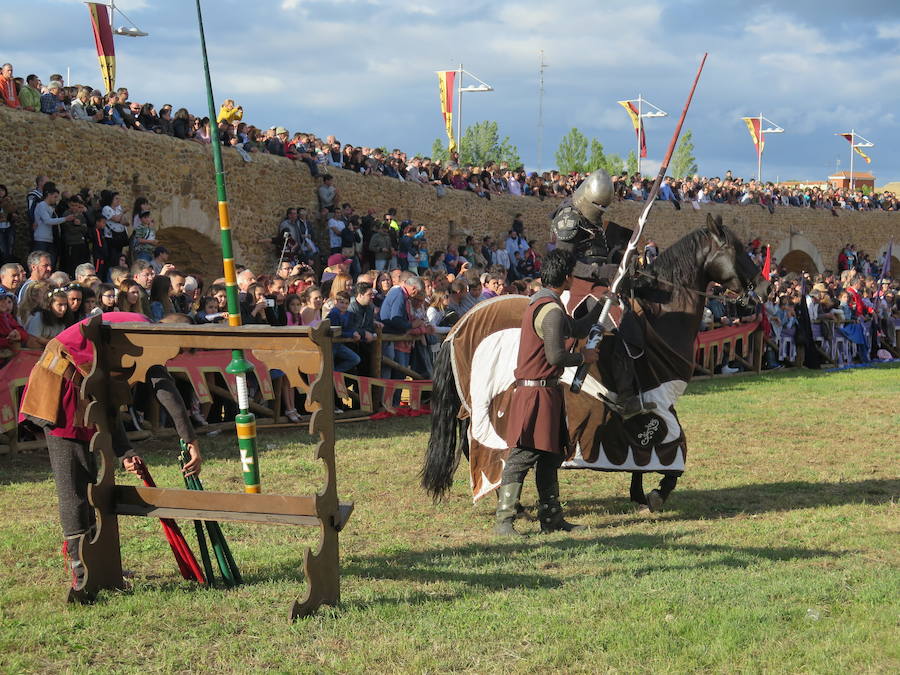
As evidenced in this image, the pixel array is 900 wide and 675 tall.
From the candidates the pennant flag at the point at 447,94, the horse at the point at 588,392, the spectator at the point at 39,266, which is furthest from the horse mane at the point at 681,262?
the pennant flag at the point at 447,94

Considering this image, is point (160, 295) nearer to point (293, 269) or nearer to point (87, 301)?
point (87, 301)

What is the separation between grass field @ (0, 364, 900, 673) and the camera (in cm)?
416

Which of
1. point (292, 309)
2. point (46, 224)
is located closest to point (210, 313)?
point (292, 309)

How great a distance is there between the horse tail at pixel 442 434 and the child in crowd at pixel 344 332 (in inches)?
163

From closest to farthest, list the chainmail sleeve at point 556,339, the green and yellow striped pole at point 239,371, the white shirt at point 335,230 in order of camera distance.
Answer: the green and yellow striped pole at point 239,371
the chainmail sleeve at point 556,339
the white shirt at point 335,230

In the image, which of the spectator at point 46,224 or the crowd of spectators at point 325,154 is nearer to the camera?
the spectator at point 46,224

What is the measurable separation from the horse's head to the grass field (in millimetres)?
1611

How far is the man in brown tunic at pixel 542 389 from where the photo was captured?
20.2ft

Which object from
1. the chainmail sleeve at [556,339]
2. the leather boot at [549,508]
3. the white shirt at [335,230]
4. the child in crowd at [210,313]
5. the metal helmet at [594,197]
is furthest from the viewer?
the white shirt at [335,230]

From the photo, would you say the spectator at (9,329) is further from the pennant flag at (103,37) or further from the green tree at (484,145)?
the green tree at (484,145)

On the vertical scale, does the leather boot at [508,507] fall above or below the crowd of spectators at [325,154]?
below

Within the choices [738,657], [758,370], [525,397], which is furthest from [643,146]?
[738,657]

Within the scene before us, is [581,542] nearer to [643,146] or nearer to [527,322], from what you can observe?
[527,322]

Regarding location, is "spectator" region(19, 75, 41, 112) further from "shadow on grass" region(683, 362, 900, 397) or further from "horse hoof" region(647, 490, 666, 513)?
"horse hoof" region(647, 490, 666, 513)
